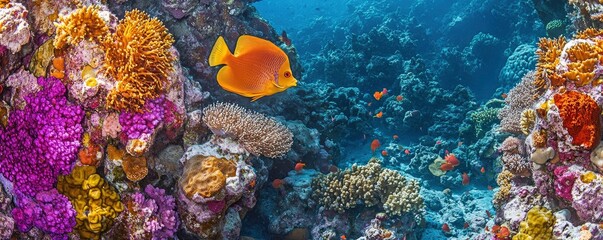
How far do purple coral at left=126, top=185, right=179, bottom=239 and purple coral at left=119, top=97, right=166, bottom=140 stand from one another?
28.6 inches

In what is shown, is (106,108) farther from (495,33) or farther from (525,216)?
(495,33)

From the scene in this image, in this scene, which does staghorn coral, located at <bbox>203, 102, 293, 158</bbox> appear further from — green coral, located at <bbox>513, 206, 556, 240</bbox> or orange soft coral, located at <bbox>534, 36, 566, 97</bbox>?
orange soft coral, located at <bbox>534, 36, 566, 97</bbox>

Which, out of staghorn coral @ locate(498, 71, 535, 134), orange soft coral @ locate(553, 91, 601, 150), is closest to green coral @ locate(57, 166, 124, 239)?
orange soft coral @ locate(553, 91, 601, 150)

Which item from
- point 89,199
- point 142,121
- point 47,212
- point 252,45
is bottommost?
point 47,212

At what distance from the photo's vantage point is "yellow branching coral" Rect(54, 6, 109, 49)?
4.09m

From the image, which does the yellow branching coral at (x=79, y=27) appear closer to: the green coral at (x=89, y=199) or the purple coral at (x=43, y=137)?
the purple coral at (x=43, y=137)

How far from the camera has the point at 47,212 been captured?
4.29 metres

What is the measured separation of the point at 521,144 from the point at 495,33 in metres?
15.2

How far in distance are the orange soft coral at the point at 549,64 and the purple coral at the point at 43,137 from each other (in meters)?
5.21

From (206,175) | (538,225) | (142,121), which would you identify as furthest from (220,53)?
(538,225)

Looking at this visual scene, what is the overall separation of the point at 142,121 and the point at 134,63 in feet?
2.06

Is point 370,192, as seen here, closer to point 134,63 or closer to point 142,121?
point 142,121

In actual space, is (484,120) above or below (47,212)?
above

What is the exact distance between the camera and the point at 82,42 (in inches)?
165
